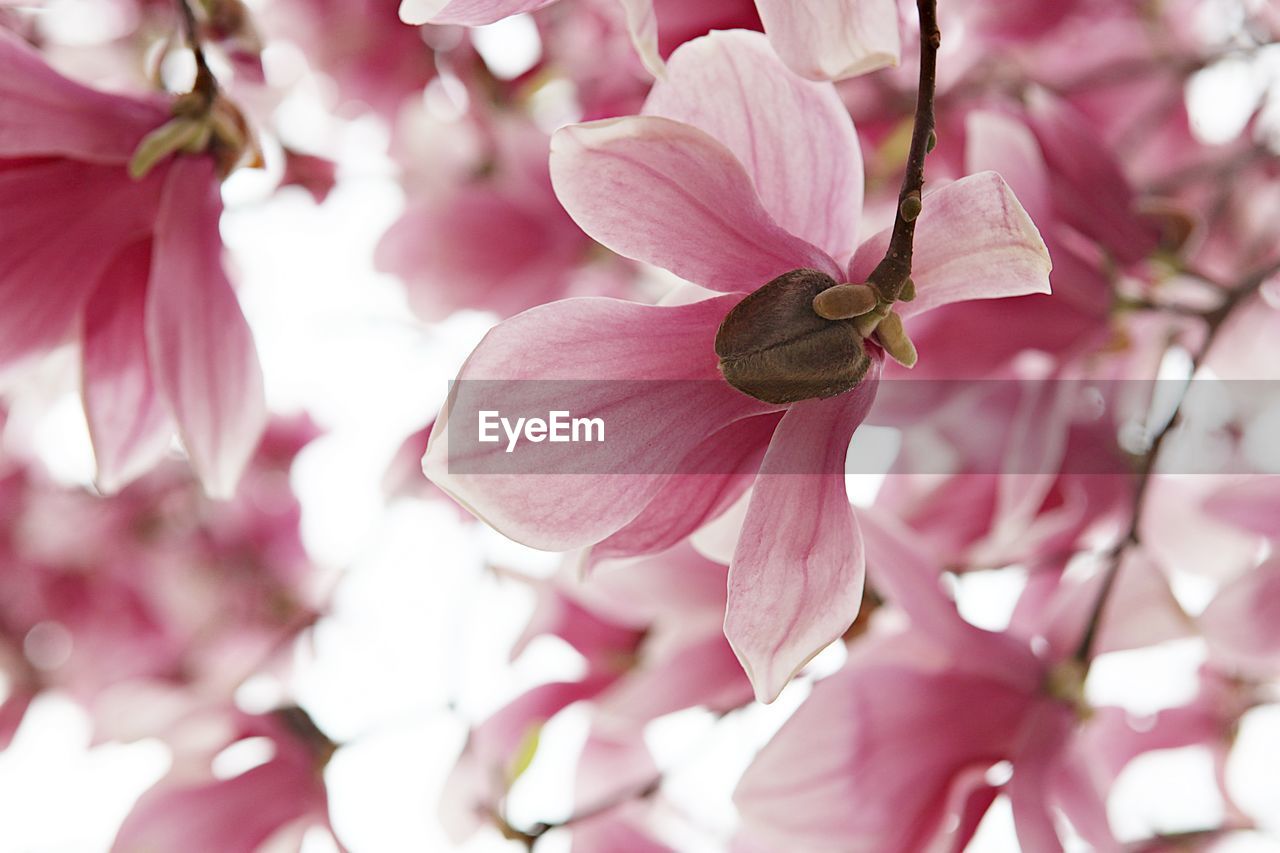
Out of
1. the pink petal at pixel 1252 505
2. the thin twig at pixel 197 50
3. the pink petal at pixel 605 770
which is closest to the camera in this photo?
the thin twig at pixel 197 50

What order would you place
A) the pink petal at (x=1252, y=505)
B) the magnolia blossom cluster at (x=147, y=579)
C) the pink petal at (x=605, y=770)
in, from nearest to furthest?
the pink petal at (x=1252, y=505), the pink petal at (x=605, y=770), the magnolia blossom cluster at (x=147, y=579)

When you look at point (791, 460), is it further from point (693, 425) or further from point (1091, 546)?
point (1091, 546)

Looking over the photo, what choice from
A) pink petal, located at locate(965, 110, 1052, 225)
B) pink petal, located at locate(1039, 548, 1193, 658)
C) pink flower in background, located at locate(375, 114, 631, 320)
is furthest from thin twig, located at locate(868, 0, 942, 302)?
pink flower in background, located at locate(375, 114, 631, 320)

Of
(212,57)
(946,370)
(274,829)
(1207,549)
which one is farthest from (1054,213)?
(274,829)

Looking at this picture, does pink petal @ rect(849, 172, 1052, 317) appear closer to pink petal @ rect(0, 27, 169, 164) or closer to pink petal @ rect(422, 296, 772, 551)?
pink petal @ rect(422, 296, 772, 551)

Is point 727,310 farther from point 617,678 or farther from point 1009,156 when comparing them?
point 617,678

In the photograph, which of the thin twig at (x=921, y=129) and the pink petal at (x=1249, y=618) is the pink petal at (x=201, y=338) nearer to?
the thin twig at (x=921, y=129)

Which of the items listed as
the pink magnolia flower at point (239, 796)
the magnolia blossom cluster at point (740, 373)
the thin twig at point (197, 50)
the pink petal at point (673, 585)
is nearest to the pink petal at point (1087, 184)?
the magnolia blossom cluster at point (740, 373)

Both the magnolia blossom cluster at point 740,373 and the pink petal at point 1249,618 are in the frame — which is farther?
the pink petal at point 1249,618
